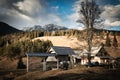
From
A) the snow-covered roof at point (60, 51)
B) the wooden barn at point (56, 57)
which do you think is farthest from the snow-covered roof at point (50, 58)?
the snow-covered roof at point (60, 51)

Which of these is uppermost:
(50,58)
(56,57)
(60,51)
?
(60,51)

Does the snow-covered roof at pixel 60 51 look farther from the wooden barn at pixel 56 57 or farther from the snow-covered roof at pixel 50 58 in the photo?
the snow-covered roof at pixel 50 58

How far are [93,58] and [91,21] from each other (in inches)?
1354

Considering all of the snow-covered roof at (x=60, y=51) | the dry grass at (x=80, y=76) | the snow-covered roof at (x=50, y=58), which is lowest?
the dry grass at (x=80, y=76)

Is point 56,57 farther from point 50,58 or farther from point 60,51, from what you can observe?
point 50,58

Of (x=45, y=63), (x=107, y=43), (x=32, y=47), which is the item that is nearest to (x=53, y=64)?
(x=45, y=63)

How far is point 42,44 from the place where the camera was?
136000 mm

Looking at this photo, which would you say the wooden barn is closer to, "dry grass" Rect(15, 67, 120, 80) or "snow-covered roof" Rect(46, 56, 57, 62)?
"snow-covered roof" Rect(46, 56, 57, 62)

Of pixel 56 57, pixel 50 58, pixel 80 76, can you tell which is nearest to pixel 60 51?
pixel 56 57

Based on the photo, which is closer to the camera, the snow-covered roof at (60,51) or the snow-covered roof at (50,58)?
the snow-covered roof at (50,58)

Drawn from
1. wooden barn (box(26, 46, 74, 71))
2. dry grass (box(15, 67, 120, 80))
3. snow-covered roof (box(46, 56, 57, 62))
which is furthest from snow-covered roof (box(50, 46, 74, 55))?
dry grass (box(15, 67, 120, 80))

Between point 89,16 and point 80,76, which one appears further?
point 89,16

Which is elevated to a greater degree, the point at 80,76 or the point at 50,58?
the point at 50,58

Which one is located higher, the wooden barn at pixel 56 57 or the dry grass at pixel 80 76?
the wooden barn at pixel 56 57
